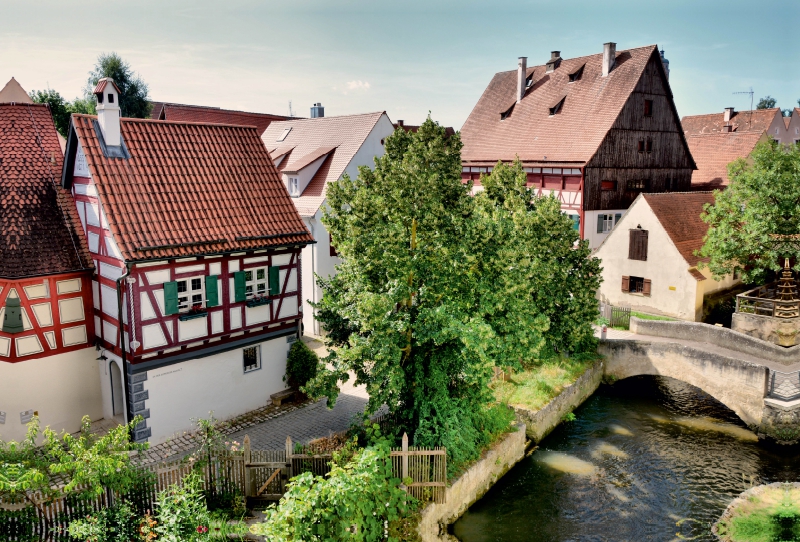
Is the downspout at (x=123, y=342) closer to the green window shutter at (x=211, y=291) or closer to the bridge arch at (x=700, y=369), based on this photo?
the green window shutter at (x=211, y=291)

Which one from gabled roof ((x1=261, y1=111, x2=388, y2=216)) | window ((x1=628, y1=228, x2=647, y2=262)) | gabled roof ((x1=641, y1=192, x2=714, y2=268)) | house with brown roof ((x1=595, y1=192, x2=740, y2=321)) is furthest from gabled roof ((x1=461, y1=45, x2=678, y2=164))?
gabled roof ((x1=261, y1=111, x2=388, y2=216))

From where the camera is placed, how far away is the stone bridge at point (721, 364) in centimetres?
2033

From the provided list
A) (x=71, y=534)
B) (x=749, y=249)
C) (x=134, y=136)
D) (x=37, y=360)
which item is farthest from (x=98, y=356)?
(x=749, y=249)

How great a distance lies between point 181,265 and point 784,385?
19960 mm

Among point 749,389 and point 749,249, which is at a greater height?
point 749,249

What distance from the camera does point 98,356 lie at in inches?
680

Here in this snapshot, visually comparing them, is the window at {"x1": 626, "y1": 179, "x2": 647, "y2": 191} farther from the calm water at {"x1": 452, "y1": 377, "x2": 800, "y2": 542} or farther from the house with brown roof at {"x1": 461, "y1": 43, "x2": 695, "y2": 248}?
the calm water at {"x1": 452, "y1": 377, "x2": 800, "y2": 542}

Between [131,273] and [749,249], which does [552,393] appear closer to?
[749,249]

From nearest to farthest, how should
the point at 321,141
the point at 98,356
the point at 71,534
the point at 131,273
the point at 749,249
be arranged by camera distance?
1. the point at 71,534
2. the point at 131,273
3. the point at 98,356
4. the point at 749,249
5. the point at 321,141

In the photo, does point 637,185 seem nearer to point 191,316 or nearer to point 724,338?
point 724,338

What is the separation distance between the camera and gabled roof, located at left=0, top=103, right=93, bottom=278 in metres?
15.9

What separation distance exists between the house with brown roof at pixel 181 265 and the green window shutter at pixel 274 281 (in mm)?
32

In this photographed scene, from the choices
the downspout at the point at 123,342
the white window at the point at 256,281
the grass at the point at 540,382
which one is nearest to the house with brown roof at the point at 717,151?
the grass at the point at 540,382

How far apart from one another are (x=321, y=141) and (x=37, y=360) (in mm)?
16472
